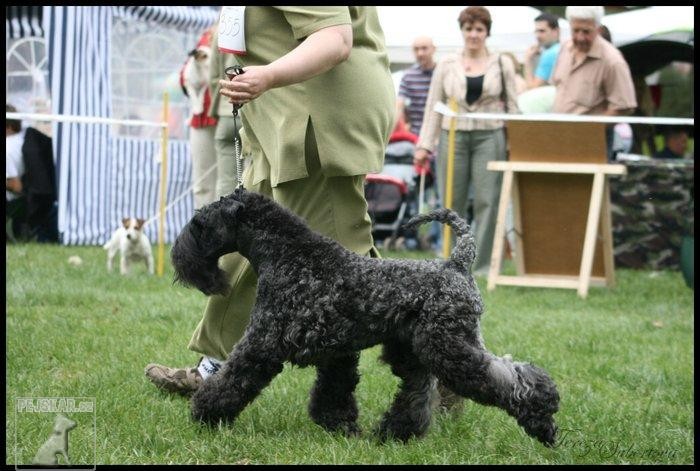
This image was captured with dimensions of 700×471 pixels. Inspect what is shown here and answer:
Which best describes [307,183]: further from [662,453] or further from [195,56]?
[195,56]

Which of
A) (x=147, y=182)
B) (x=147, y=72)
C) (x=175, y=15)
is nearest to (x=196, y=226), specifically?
(x=147, y=182)

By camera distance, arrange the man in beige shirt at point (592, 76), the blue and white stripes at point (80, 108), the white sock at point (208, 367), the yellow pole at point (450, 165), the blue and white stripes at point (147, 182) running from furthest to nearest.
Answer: the blue and white stripes at point (147, 182), the blue and white stripes at point (80, 108), the man in beige shirt at point (592, 76), the yellow pole at point (450, 165), the white sock at point (208, 367)

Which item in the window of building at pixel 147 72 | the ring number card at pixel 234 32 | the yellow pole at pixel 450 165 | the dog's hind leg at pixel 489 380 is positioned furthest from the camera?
the window of building at pixel 147 72

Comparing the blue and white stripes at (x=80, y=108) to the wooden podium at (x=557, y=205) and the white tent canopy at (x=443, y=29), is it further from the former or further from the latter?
the wooden podium at (x=557, y=205)

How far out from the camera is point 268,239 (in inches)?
128

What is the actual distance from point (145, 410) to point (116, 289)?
3329 millimetres

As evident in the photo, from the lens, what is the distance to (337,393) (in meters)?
3.50

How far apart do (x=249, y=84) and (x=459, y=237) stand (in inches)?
35.2

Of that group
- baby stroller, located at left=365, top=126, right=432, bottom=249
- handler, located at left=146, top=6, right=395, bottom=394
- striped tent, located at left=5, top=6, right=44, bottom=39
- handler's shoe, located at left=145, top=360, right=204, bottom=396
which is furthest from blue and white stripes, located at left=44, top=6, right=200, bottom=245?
handler, located at left=146, top=6, right=395, bottom=394

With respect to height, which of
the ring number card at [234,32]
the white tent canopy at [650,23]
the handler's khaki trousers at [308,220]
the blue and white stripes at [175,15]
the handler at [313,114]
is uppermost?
the white tent canopy at [650,23]

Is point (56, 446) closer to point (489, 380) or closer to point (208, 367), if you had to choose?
point (208, 367)

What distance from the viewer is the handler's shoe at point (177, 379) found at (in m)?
3.88

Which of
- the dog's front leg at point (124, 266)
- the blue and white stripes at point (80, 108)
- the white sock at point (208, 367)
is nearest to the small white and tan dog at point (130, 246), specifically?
the dog's front leg at point (124, 266)

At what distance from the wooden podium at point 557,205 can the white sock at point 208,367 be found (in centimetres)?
393
